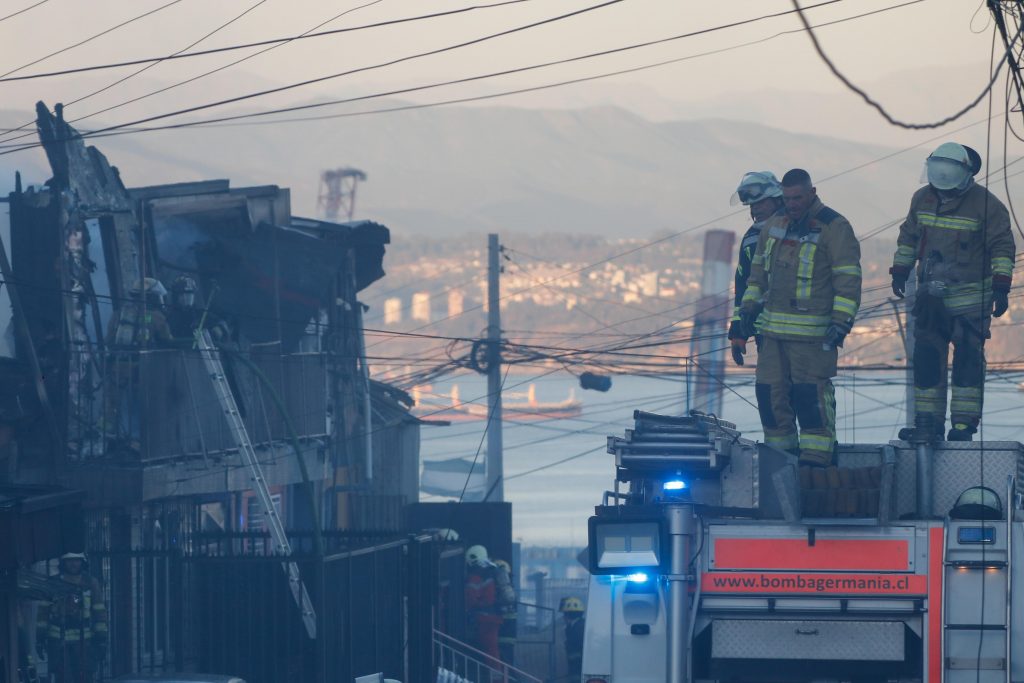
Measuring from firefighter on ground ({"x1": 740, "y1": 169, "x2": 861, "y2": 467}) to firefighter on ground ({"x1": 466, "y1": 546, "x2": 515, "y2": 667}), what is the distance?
35.9ft

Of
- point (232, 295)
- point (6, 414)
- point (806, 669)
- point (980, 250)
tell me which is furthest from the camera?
point (232, 295)

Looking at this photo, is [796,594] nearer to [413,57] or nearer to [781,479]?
[781,479]

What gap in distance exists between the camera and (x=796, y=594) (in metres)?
8.09

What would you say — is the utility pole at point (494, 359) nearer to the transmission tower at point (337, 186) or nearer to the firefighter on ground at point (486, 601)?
the firefighter on ground at point (486, 601)

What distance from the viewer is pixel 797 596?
8.10m

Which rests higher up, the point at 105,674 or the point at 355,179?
the point at 355,179

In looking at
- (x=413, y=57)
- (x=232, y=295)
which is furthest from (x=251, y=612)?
(x=232, y=295)

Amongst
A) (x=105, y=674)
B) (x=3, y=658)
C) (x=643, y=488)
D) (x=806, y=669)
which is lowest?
(x=105, y=674)

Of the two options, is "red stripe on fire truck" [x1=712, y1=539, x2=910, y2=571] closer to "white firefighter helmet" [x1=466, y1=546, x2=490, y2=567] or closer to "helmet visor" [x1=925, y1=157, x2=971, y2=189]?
"helmet visor" [x1=925, y1=157, x2=971, y2=189]

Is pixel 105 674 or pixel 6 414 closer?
pixel 105 674

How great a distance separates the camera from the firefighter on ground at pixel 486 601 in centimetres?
2130

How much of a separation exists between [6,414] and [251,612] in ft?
14.9

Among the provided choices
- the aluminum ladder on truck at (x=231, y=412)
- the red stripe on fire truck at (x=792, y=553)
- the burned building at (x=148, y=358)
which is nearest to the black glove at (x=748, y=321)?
the red stripe on fire truck at (x=792, y=553)

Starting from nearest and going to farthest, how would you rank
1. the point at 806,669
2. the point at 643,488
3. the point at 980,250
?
1. the point at 806,669
2. the point at 643,488
3. the point at 980,250
